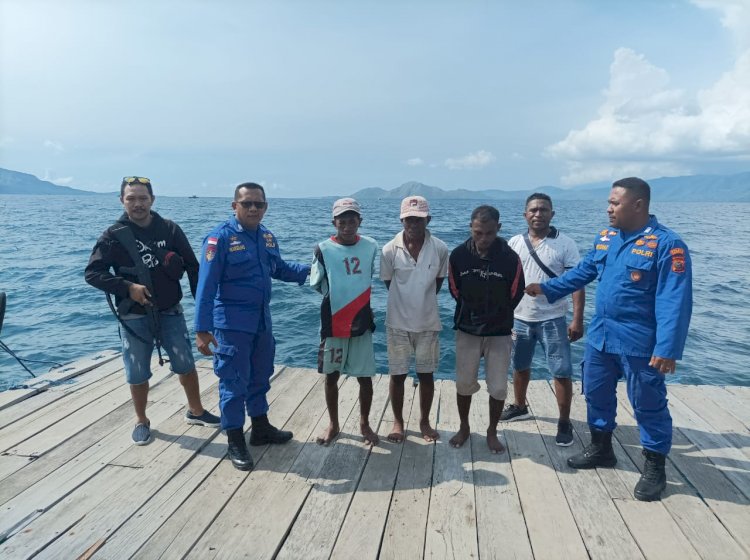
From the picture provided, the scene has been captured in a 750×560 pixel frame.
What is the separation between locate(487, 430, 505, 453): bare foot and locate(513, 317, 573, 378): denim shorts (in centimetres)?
76

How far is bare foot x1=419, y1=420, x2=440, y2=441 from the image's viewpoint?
4.17 meters

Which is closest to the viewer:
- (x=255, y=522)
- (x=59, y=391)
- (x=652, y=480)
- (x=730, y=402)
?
(x=255, y=522)

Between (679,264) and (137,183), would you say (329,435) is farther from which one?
(679,264)

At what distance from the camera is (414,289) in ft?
12.9

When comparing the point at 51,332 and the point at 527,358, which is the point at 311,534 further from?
the point at 51,332

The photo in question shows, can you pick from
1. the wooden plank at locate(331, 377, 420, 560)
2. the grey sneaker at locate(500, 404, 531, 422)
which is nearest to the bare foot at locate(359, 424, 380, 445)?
the wooden plank at locate(331, 377, 420, 560)

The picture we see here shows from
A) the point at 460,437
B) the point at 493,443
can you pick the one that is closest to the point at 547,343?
the point at 493,443

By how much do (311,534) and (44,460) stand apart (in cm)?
242

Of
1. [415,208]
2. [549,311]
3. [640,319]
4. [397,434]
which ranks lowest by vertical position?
[397,434]

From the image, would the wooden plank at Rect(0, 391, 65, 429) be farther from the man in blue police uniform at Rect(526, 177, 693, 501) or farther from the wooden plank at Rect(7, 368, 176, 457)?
the man in blue police uniform at Rect(526, 177, 693, 501)

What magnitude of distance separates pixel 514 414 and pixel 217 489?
285cm

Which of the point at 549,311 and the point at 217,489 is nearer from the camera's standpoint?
the point at 217,489

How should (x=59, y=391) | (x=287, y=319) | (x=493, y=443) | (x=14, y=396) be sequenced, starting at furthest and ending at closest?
(x=287, y=319) → (x=59, y=391) → (x=14, y=396) → (x=493, y=443)

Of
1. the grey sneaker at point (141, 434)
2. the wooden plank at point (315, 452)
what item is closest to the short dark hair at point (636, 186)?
the wooden plank at point (315, 452)
